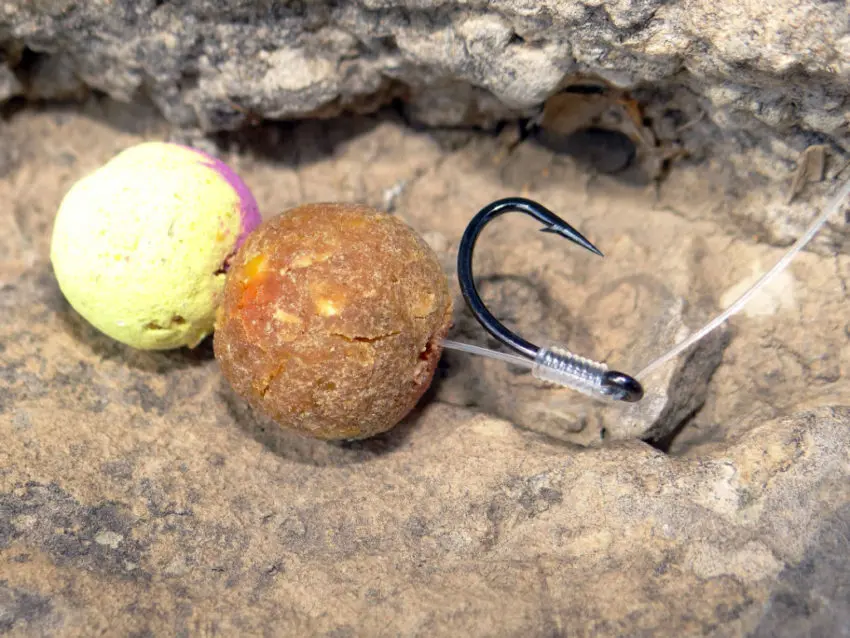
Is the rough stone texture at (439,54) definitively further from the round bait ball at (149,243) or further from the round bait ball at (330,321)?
the round bait ball at (330,321)

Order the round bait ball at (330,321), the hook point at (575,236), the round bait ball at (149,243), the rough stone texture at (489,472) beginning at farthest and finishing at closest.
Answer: the hook point at (575,236), the round bait ball at (149,243), the round bait ball at (330,321), the rough stone texture at (489,472)

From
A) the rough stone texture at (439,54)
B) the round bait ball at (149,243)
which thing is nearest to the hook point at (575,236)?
the rough stone texture at (439,54)

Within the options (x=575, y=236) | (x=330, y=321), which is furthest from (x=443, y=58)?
(x=330, y=321)

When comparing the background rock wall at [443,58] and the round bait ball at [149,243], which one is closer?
the background rock wall at [443,58]

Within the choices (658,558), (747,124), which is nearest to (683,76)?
(747,124)

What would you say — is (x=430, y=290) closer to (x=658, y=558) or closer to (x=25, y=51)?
(x=658, y=558)

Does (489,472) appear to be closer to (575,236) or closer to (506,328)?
(506,328)

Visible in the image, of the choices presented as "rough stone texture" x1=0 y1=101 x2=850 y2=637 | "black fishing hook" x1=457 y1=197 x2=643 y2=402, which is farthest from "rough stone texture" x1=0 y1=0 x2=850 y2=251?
"black fishing hook" x1=457 y1=197 x2=643 y2=402
